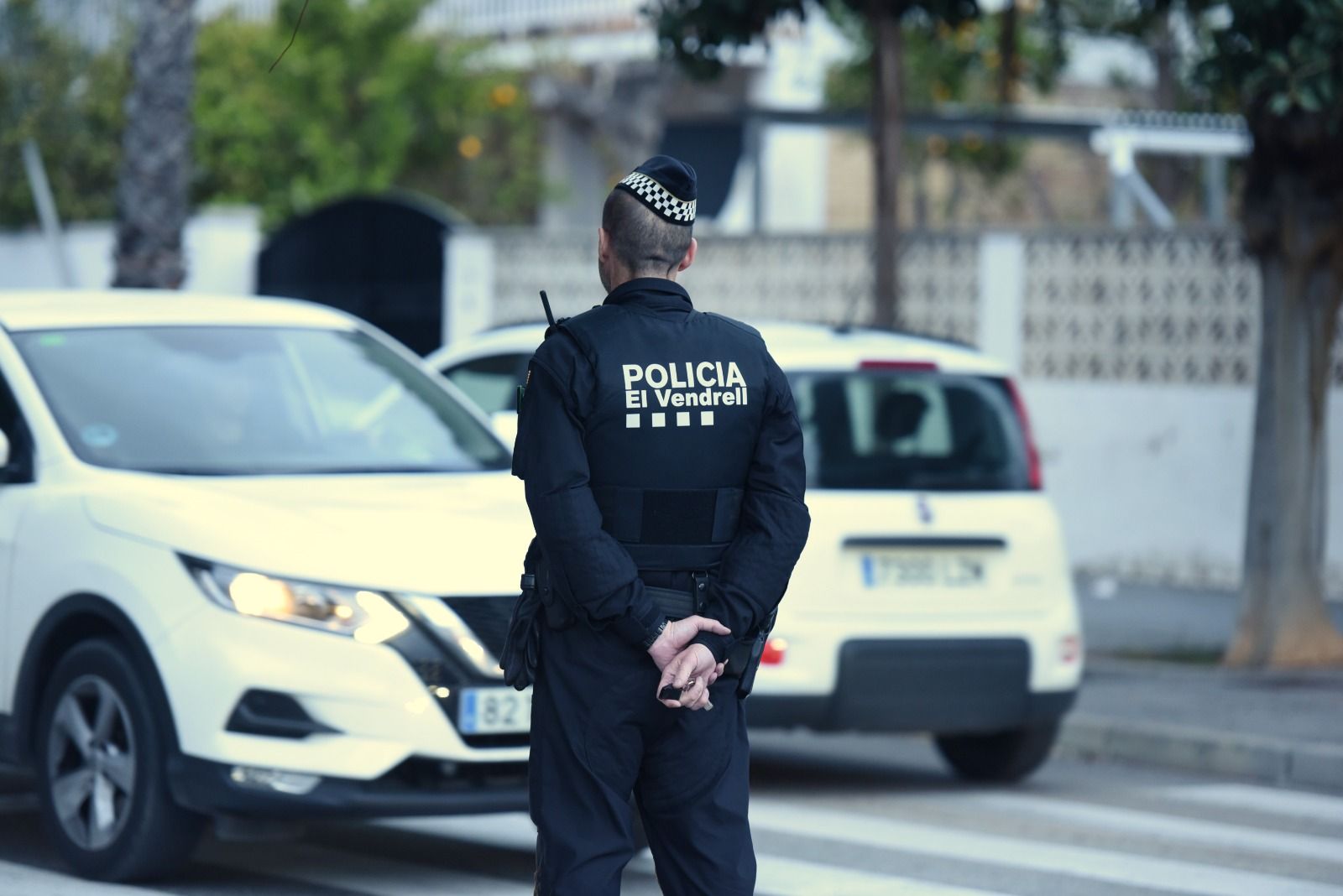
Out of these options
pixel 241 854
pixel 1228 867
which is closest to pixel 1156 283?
pixel 1228 867

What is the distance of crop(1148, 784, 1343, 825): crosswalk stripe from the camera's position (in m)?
8.56

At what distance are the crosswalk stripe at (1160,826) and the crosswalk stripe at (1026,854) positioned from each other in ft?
1.50

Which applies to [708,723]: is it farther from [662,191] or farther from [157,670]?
[157,670]

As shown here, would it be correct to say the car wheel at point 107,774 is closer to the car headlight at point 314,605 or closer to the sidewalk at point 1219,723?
the car headlight at point 314,605

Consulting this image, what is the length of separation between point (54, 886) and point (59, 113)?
16.6 metres

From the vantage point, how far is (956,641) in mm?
8211

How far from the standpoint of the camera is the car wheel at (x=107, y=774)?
6262mm

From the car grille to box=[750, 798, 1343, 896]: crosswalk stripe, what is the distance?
6.17 feet

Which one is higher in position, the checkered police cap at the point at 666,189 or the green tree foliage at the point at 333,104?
the checkered police cap at the point at 666,189

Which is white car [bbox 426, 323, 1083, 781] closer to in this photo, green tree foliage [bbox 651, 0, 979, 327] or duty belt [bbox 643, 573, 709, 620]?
duty belt [bbox 643, 573, 709, 620]

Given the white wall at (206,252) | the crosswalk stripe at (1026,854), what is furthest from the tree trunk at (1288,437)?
the white wall at (206,252)

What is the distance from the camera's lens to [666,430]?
170 inches

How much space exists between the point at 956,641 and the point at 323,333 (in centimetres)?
243

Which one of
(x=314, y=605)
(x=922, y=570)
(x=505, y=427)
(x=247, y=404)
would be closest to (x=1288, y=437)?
(x=922, y=570)
